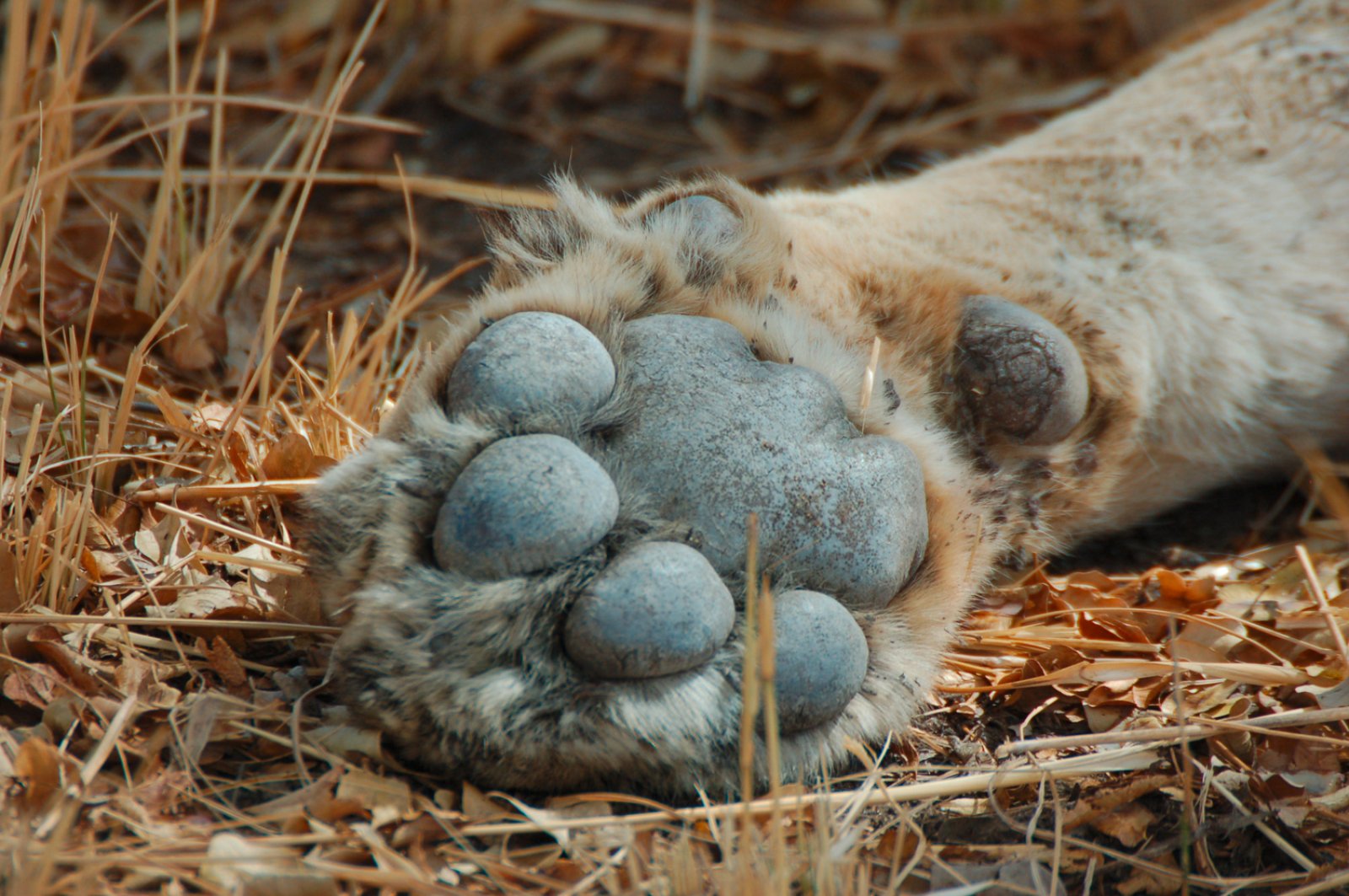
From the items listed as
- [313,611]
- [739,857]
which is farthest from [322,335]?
[739,857]

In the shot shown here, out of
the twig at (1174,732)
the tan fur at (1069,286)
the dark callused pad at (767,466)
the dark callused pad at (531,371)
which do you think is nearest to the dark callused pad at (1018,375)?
the tan fur at (1069,286)

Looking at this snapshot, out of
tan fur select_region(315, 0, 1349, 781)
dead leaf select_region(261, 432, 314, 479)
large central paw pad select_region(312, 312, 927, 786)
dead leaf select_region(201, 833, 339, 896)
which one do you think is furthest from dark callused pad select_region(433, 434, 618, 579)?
dead leaf select_region(261, 432, 314, 479)

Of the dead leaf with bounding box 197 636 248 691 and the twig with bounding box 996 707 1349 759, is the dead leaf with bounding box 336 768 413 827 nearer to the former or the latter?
the dead leaf with bounding box 197 636 248 691

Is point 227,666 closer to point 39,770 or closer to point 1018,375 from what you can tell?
point 39,770

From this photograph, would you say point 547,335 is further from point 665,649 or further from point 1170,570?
point 1170,570

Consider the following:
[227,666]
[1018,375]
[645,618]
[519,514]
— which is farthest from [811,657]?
[227,666]
